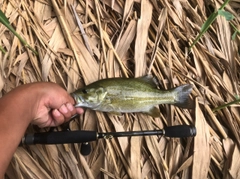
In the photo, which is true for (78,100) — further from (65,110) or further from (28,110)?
(28,110)

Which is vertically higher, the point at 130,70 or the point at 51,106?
the point at 130,70

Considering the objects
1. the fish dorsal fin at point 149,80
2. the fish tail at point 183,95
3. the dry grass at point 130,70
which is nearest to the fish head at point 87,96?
the dry grass at point 130,70

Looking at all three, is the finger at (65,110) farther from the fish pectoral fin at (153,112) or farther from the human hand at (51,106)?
the fish pectoral fin at (153,112)

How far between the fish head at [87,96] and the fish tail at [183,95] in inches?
15.9

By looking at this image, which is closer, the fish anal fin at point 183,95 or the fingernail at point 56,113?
the fingernail at point 56,113

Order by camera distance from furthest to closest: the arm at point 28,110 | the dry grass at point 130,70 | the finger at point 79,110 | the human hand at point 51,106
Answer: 1. the dry grass at point 130,70
2. the finger at point 79,110
3. the human hand at point 51,106
4. the arm at point 28,110

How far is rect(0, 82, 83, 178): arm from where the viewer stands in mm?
1260

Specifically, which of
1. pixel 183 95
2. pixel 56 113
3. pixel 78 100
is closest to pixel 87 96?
pixel 78 100

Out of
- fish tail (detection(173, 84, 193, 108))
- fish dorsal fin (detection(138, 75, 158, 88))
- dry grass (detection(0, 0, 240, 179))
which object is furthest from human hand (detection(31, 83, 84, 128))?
fish tail (detection(173, 84, 193, 108))

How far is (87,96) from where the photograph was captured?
158 cm

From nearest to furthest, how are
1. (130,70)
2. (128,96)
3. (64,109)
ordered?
(64,109), (128,96), (130,70)

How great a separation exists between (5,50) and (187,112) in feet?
3.49

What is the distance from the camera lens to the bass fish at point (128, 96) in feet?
5.20

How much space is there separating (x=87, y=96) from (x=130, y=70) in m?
0.34
